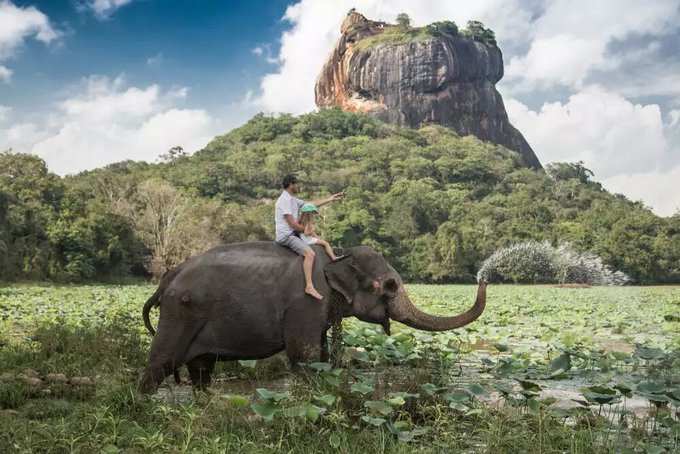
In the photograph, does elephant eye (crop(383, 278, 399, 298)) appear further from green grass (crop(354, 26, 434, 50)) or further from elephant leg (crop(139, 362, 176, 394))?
green grass (crop(354, 26, 434, 50))

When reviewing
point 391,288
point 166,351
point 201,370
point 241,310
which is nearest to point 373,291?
point 391,288

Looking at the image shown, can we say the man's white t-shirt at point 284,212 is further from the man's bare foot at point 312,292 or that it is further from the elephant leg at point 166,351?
the elephant leg at point 166,351

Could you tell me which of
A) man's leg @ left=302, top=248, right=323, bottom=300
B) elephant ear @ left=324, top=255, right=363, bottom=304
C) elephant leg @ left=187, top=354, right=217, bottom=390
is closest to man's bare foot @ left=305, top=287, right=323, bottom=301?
man's leg @ left=302, top=248, right=323, bottom=300

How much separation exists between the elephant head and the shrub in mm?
46205

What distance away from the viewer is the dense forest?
38344 mm

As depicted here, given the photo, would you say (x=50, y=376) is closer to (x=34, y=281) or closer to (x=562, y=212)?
(x=34, y=281)

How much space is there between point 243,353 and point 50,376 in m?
1.88

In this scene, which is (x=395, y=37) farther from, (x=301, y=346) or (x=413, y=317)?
(x=301, y=346)

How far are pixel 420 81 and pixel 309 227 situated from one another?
124 m

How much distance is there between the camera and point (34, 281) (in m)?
34.3

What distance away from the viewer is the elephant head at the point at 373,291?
6.46 meters

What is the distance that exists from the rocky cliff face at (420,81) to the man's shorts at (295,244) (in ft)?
396

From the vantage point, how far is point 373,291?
257 inches

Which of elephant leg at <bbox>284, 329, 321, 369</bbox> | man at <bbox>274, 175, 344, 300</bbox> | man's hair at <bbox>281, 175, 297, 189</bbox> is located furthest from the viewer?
man's hair at <bbox>281, 175, 297, 189</bbox>
